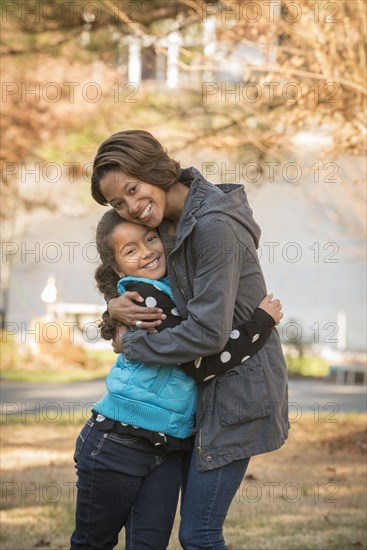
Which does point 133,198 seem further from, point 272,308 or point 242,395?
point 242,395

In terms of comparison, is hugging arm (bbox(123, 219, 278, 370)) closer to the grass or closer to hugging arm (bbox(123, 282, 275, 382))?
hugging arm (bbox(123, 282, 275, 382))

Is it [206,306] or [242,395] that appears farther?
[242,395]

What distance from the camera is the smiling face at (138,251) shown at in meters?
3.20

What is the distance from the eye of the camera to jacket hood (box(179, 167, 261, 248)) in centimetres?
311

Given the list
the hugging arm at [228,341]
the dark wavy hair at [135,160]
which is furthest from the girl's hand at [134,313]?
the dark wavy hair at [135,160]

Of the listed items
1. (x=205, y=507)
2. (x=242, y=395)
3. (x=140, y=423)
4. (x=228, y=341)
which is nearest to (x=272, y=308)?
(x=228, y=341)

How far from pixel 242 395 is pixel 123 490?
0.51 metres

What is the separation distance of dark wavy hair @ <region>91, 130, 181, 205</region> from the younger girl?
0.17 metres

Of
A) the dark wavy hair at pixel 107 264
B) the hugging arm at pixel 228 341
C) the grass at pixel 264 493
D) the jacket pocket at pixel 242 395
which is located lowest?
the grass at pixel 264 493

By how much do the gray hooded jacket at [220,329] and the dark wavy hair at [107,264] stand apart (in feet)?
0.56

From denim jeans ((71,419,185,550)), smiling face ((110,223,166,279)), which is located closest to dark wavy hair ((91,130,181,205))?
smiling face ((110,223,166,279))

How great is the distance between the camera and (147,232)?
323cm

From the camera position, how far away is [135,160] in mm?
3115

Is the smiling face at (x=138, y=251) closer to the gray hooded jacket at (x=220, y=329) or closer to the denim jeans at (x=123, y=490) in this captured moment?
the gray hooded jacket at (x=220, y=329)
